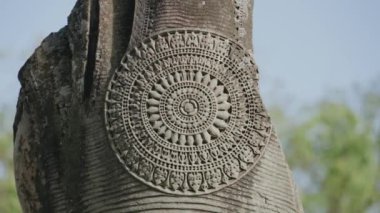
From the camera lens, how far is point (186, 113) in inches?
226

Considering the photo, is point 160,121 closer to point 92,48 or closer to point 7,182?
point 92,48

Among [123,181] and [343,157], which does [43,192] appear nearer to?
[123,181]

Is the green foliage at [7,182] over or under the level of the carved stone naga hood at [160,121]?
over

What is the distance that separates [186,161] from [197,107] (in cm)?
28

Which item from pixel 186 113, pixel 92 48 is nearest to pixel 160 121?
pixel 186 113

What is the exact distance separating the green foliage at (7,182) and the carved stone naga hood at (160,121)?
11449 mm

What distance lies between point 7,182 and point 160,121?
1288cm

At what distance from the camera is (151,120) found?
18.8 feet

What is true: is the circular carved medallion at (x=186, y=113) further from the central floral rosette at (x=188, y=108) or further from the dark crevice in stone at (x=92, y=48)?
the dark crevice in stone at (x=92, y=48)

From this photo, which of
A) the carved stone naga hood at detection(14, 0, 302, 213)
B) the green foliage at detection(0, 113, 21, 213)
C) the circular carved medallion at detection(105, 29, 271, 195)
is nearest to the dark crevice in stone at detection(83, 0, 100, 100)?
the carved stone naga hood at detection(14, 0, 302, 213)

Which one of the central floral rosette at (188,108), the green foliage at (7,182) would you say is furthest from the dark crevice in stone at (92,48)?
the green foliage at (7,182)

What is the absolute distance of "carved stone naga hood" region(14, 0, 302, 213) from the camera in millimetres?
5656

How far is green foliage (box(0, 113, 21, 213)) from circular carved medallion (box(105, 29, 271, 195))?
11764 mm

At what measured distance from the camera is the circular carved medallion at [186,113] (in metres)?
5.67
